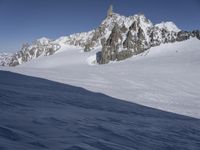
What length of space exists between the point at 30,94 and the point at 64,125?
584 centimetres

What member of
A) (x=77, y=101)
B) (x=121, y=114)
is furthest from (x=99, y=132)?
(x=77, y=101)

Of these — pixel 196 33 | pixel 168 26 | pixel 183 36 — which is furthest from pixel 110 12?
pixel 196 33

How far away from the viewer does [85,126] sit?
976 centimetres

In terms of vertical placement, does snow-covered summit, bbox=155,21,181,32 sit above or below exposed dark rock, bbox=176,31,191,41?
above

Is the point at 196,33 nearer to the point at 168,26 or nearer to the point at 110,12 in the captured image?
the point at 168,26

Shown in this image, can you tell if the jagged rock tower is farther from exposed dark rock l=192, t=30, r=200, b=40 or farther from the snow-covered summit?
exposed dark rock l=192, t=30, r=200, b=40

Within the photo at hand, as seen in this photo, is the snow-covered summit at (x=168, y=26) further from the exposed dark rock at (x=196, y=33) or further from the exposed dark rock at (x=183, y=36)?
the exposed dark rock at (x=196, y=33)

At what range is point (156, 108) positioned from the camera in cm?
1664

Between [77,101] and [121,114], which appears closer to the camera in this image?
[121,114]

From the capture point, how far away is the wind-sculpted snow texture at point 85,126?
753 cm

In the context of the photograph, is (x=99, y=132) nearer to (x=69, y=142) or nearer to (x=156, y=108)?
(x=69, y=142)

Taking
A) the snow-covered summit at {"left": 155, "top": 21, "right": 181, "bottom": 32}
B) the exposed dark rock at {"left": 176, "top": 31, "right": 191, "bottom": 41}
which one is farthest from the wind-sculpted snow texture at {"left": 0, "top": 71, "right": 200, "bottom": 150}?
the snow-covered summit at {"left": 155, "top": 21, "right": 181, "bottom": 32}

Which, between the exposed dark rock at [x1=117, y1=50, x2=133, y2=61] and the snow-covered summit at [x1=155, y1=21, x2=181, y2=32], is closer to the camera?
the exposed dark rock at [x1=117, y1=50, x2=133, y2=61]

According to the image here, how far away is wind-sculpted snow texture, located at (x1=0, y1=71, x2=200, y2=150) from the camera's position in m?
7.53
